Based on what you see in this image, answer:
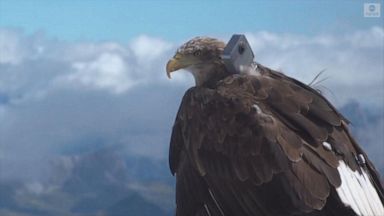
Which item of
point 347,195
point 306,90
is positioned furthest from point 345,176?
point 306,90

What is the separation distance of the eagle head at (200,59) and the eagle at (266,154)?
13 centimetres

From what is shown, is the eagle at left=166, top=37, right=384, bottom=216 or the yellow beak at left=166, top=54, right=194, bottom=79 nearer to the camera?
the eagle at left=166, top=37, right=384, bottom=216

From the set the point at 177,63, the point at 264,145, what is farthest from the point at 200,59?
the point at 264,145

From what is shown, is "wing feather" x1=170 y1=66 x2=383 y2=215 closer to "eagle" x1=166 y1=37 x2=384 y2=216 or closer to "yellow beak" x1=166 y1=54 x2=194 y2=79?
"eagle" x1=166 y1=37 x2=384 y2=216

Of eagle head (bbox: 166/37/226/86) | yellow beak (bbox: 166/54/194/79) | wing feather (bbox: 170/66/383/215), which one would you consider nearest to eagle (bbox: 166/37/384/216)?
wing feather (bbox: 170/66/383/215)

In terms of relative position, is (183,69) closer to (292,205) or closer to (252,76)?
(252,76)

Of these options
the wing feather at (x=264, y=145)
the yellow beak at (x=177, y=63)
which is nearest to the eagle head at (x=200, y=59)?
the yellow beak at (x=177, y=63)

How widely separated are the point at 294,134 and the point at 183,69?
1035mm

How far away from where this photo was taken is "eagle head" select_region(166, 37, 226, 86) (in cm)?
788

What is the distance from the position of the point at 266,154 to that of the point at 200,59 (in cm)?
97

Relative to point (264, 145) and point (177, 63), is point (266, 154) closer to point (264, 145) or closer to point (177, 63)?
point (264, 145)

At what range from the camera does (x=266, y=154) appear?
7227 millimetres

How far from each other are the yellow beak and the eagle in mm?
255

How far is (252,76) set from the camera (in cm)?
755
